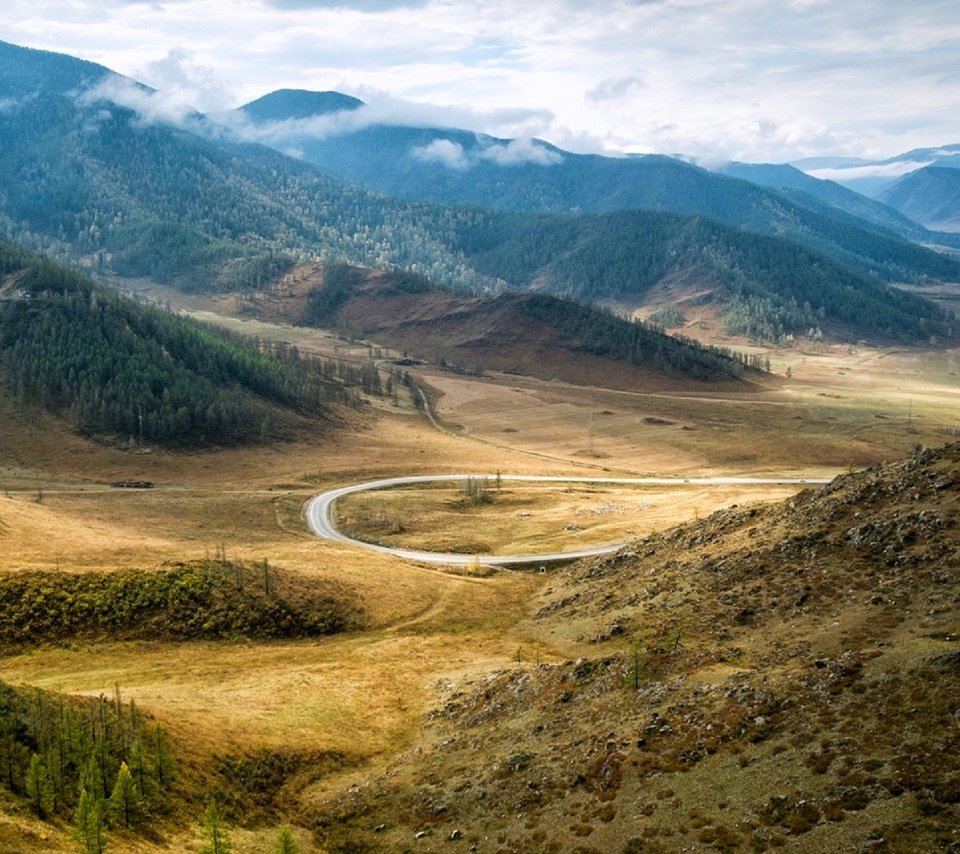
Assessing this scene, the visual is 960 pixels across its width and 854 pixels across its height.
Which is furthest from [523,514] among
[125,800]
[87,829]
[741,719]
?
[87,829]

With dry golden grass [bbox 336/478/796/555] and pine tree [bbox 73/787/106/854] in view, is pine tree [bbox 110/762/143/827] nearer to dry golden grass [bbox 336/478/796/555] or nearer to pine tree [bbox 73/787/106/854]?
pine tree [bbox 73/787/106/854]

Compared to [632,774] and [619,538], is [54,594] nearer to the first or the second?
[632,774]

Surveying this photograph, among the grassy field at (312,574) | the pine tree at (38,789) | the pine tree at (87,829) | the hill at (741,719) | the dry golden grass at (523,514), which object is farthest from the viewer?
the dry golden grass at (523,514)

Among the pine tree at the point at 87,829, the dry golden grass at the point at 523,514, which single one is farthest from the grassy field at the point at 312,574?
the pine tree at the point at 87,829

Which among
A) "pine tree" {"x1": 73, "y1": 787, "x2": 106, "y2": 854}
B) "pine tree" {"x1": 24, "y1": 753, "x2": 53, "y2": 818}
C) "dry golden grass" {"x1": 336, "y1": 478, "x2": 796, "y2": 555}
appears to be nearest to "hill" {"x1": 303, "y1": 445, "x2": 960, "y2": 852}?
"pine tree" {"x1": 73, "y1": 787, "x2": 106, "y2": 854}

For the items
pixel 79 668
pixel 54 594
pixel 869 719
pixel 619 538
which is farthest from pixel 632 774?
pixel 619 538

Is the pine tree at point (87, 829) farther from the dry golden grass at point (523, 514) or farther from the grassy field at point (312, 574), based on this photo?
the dry golden grass at point (523, 514)

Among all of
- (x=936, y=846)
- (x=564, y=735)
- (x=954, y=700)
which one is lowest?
(x=564, y=735)

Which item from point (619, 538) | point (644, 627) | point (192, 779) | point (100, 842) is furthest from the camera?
point (619, 538)
